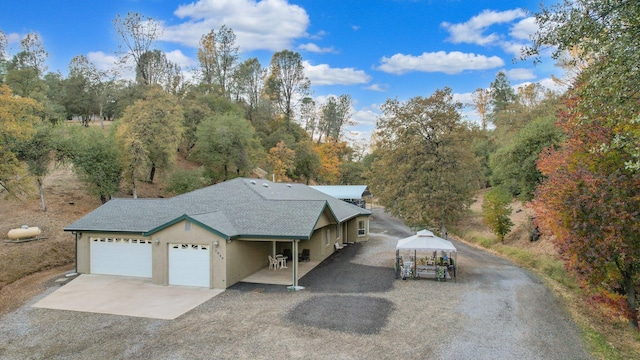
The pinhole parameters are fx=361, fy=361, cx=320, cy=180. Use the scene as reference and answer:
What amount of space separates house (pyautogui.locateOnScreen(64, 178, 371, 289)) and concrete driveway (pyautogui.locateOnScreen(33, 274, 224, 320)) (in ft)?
1.99

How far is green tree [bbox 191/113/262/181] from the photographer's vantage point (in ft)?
112

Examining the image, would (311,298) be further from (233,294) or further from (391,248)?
(391,248)

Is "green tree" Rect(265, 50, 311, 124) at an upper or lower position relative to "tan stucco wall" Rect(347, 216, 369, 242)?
upper

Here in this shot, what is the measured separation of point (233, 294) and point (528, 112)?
106 ft

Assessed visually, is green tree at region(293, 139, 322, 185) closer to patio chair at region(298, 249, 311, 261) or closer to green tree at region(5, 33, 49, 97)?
green tree at region(5, 33, 49, 97)

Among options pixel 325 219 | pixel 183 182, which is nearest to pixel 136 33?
pixel 183 182

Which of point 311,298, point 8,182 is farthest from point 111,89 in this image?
point 311,298

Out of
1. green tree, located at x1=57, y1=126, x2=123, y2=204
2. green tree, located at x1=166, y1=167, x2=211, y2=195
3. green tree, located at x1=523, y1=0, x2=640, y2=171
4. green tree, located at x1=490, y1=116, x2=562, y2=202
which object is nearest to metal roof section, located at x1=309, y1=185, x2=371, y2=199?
green tree, located at x1=166, y1=167, x2=211, y2=195

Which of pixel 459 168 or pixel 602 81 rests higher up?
pixel 602 81

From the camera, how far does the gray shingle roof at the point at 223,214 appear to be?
47.0ft

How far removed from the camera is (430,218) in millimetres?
20312

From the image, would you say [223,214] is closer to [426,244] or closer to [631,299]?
[426,244]

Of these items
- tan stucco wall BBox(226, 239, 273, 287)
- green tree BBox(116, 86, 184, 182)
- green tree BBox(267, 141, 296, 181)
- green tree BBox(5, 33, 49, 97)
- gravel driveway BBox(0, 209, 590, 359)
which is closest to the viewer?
gravel driveway BBox(0, 209, 590, 359)

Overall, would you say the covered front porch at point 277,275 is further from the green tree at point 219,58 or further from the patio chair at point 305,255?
the green tree at point 219,58
